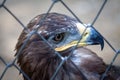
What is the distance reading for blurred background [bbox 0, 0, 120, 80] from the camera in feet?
18.4

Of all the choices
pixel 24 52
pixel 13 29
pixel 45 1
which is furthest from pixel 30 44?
pixel 45 1

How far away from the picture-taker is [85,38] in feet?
10.1

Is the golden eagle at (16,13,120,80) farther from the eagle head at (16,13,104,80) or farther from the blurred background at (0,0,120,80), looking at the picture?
the blurred background at (0,0,120,80)

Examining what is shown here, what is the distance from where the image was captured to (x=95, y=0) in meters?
6.25

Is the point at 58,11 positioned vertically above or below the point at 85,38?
below

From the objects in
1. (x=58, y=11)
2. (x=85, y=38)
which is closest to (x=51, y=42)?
(x=85, y=38)

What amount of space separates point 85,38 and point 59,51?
0.60ft

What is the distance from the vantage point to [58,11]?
6.16 meters

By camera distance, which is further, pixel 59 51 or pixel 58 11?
pixel 58 11

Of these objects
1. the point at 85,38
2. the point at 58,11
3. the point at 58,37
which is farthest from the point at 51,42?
the point at 58,11

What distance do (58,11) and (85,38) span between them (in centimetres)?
310

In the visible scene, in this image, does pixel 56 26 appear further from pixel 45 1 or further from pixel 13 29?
pixel 45 1

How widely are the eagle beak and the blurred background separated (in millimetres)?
2238

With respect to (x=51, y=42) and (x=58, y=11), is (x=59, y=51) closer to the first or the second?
(x=51, y=42)
